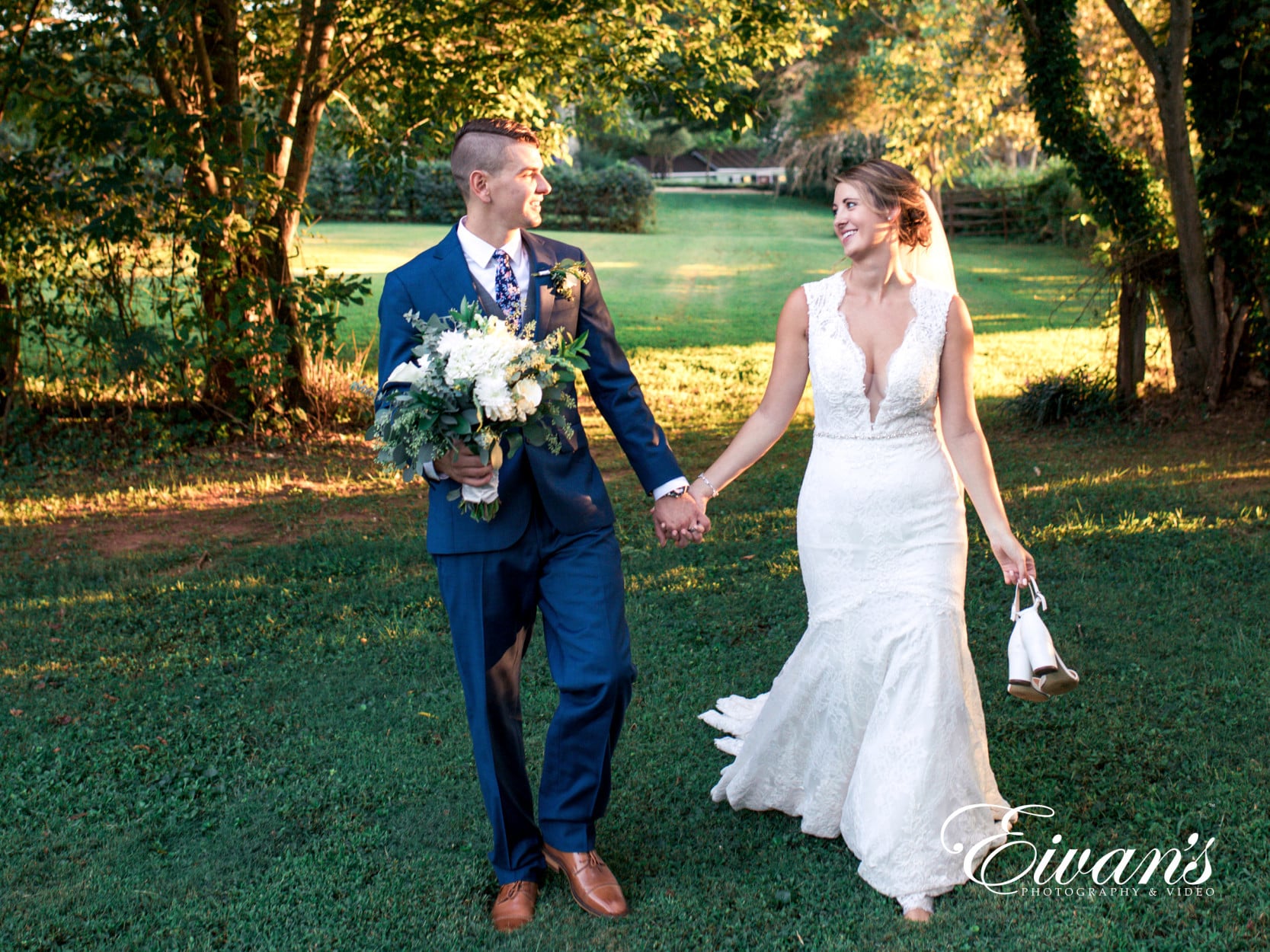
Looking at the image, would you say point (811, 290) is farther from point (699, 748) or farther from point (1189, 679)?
point (1189, 679)

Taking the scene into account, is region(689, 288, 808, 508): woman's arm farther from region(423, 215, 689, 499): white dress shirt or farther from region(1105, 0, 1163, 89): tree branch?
region(1105, 0, 1163, 89): tree branch

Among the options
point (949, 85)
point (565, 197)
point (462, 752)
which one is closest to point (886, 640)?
point (462, 752)

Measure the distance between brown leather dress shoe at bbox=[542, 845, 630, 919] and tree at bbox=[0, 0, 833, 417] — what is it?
7.16 m

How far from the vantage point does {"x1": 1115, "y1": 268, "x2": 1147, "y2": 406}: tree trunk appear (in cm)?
1137

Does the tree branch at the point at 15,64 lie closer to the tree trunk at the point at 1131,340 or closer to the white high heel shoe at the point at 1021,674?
the white high heel shoe at the point at 1021,674

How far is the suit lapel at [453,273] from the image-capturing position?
3.66m

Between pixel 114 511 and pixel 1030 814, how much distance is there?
765 centimetres

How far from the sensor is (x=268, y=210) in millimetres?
10516

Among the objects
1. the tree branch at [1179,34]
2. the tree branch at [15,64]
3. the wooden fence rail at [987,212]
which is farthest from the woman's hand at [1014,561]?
the wooden fence rail at [987,212]

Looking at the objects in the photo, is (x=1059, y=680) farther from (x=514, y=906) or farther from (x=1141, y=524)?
(x=1141, y=524)

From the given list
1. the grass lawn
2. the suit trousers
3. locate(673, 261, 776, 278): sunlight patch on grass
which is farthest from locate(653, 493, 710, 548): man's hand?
locate(673, 261, 776, 278): sunlight patch on grass

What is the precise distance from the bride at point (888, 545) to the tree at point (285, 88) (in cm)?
635

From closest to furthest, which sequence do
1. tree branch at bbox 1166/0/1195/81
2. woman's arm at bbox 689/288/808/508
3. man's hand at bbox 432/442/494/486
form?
1. man's hand at bbox 432/442/494/486
2. woman's arm at bbox 689/288/808/508
3. tree branch at bbox 1166/0/1195/81

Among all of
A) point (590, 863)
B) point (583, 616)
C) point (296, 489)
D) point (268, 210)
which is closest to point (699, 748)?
point (590, 863)
